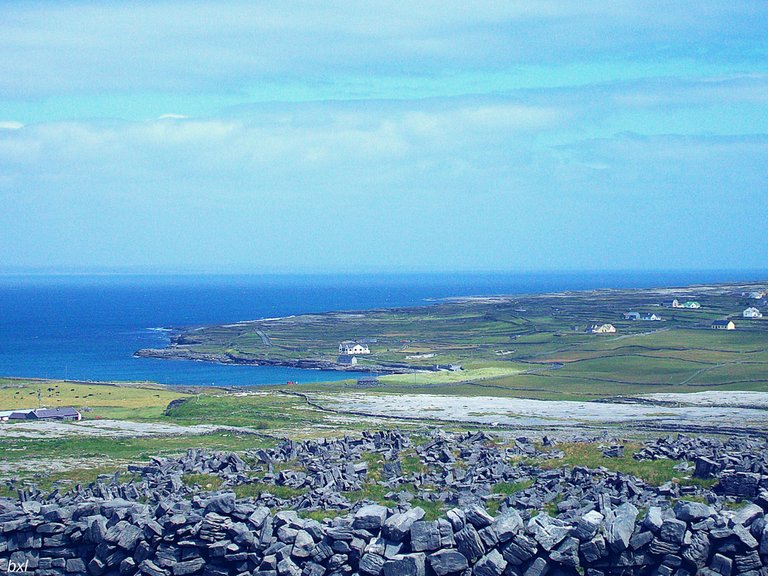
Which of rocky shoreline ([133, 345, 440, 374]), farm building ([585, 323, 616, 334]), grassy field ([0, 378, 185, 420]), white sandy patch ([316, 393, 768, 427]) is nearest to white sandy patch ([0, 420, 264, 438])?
grassy field ([0, 378, 185, 420])

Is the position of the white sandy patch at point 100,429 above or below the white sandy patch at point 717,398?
above

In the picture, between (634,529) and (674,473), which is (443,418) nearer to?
(674,473)

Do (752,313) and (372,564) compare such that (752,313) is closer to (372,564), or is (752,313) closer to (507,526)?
(507,526)

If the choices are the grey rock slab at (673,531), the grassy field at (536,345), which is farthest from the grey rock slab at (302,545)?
the grassy field at (536,345)

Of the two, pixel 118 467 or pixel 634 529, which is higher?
pixel 634 529

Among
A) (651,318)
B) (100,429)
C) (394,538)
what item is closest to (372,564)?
(394,538)

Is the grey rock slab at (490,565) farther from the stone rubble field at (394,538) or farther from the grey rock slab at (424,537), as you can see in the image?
the grey rock slab at (424,537)

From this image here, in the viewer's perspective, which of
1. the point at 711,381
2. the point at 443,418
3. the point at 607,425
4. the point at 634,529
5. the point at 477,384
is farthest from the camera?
the point at 477,384

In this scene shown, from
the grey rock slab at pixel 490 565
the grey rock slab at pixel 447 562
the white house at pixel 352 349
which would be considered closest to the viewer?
the grey rock slab at pixel 490 565

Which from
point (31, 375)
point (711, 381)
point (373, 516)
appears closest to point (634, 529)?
point (373, 516)
